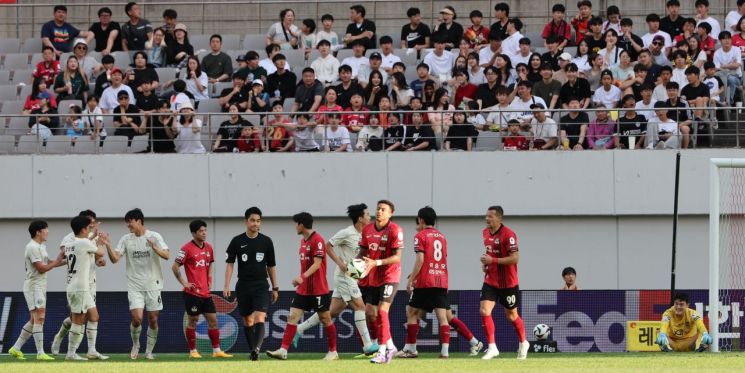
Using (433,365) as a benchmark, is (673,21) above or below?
above

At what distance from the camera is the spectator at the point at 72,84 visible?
2625 centimetres

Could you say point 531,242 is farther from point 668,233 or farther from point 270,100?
point 270,100

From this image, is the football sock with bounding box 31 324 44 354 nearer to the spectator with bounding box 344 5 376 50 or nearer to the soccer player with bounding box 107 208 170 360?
the soccer player with bounding box 107 208 170 360

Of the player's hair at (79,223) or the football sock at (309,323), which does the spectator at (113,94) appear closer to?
the player's hair at (79,223)

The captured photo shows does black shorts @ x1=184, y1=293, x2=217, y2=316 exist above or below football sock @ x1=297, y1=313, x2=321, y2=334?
above

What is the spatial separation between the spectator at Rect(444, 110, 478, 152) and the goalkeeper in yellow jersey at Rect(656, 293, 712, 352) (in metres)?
6.13

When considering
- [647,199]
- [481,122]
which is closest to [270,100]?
[481,122]

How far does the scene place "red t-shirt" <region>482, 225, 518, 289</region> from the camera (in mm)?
17203

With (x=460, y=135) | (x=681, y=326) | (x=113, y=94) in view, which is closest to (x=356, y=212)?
(x=681, y=326)

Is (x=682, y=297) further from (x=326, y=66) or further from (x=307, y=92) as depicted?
(x=326, y=66)

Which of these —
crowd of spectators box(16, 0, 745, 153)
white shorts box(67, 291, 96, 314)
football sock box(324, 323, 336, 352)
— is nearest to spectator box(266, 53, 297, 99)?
crowd of spectators box(16, 0, 745, 153)

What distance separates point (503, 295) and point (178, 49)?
39.4 feet

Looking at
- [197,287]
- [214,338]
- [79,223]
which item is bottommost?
[214,338]

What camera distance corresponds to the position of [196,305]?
60.6ft
